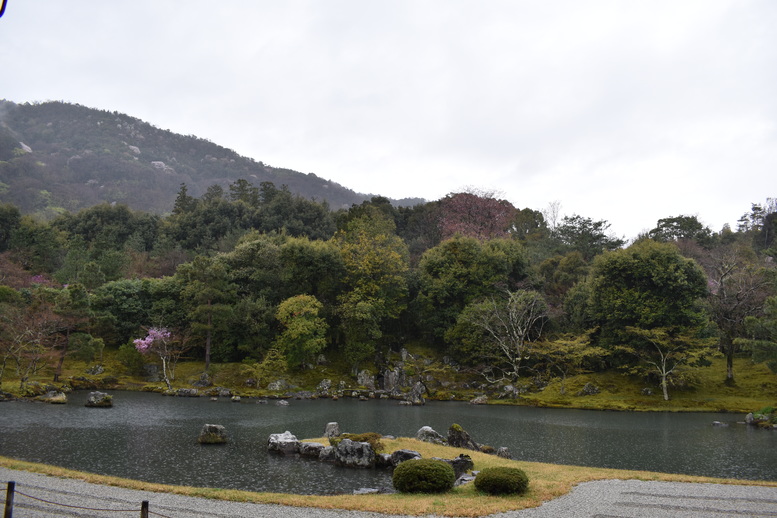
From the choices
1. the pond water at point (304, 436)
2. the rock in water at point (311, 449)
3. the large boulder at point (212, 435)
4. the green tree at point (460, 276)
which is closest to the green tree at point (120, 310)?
the pond water at point (304, 436)

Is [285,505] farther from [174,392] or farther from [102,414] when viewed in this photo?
[174,392]

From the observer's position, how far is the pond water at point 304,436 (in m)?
17.9

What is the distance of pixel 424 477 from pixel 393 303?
3939cm

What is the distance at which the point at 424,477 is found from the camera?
46.4ft

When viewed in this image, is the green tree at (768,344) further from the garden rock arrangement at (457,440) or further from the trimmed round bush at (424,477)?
the trimmed round bush at (424,477)

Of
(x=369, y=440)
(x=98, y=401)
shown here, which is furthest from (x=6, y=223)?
(x=369, y=440)

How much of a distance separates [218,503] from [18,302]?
4104 cm

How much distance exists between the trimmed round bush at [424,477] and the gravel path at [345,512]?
8.29 feet

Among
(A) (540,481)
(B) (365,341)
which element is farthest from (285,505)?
(B) (365,341)

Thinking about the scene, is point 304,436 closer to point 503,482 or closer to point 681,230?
point 503,482

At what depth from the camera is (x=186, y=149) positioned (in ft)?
589

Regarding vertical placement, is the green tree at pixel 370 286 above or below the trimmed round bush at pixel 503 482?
above

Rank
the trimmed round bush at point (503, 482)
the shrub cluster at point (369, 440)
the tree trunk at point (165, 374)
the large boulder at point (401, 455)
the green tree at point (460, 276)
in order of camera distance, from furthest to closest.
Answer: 1. the green tree at point (460, 276)
2. the tree trunk at point (165, 374)
3. the shrub cluster at point (369, 440)
4. the large boulder at point (401, 455)
5. the trimmed round bush at point (503, 482)

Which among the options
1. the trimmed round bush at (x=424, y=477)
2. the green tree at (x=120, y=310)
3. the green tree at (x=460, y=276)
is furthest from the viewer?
the green tree at (x=460, y=276)
